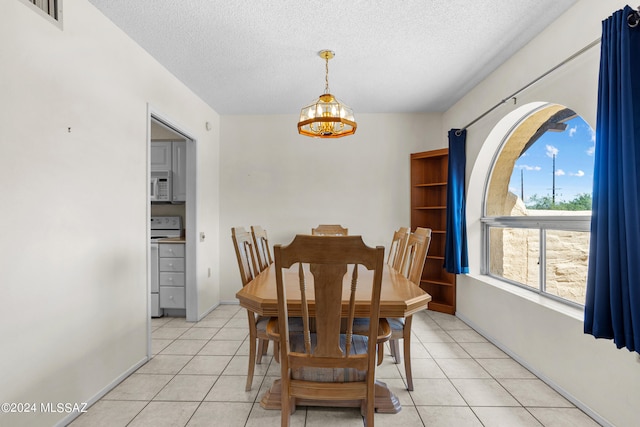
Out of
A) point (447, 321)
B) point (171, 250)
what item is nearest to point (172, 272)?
point (171, 250)

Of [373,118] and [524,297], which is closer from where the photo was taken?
[524,297]

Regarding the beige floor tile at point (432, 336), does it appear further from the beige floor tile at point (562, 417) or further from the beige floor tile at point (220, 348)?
the beige floor tile at point (220, 348)

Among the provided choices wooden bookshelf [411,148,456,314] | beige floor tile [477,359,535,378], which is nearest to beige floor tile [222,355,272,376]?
beige floor tile [477,359,535,378]

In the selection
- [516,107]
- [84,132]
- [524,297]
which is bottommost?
[524,297]

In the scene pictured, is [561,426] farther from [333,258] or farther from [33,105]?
[33,105]

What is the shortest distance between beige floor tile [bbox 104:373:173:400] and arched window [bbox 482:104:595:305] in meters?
2.97

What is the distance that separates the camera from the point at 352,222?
14.3 feet

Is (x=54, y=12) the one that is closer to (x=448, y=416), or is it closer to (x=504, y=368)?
(x=448, y=416)

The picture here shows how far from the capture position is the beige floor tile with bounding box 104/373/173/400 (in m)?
2.09

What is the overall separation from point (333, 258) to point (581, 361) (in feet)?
5.97

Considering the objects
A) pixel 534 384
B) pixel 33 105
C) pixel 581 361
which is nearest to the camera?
pixel 33 105

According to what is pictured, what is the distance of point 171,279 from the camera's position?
145 inches

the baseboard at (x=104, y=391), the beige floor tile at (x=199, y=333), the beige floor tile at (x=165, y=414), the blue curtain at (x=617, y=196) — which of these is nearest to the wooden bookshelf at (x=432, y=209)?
the blue curtain at (x=617, y=196)

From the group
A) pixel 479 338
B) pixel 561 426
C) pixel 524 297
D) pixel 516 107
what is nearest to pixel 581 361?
pixel 561 426
